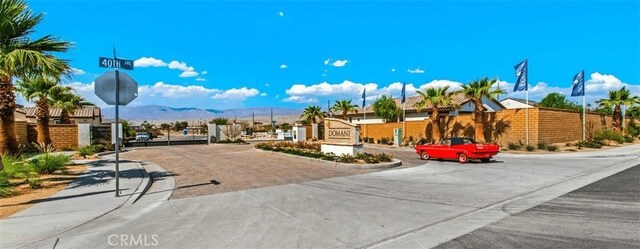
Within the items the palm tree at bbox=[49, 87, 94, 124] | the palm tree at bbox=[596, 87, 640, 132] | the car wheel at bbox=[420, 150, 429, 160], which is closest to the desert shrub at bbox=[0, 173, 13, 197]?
the car wheel at bbox=[420, 150, 429, 160]

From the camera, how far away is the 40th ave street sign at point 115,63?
27.7ft

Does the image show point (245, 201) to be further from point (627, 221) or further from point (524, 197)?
point (627, 221)

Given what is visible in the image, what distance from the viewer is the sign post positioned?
28.5 feet

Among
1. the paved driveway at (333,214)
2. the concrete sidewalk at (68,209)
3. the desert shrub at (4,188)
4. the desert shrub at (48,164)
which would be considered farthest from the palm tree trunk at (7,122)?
the paved driveway at (333,214)

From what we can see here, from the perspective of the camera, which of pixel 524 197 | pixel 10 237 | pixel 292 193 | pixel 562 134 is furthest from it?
pixel 562 134

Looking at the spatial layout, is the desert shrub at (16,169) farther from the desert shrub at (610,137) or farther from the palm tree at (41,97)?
the desert shrub at (610,137)

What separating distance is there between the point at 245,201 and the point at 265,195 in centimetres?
83

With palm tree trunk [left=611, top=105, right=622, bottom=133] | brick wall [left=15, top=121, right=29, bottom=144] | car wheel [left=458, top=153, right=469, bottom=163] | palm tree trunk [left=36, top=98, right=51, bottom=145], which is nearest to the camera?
car wheel [left=458, top=153, right=469, bottom=163]

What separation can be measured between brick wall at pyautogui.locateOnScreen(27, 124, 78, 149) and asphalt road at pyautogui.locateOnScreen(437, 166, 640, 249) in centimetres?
2733

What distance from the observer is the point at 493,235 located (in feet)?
18.5

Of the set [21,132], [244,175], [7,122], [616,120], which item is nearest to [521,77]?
[616,120]

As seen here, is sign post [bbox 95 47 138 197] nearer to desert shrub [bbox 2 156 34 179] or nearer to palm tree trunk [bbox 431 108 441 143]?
desert shrub [bbox 2 156 34 179]

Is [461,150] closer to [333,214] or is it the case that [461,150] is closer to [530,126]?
[530,126]

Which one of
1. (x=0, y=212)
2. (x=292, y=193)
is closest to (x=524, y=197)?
(x=292, y=193)
